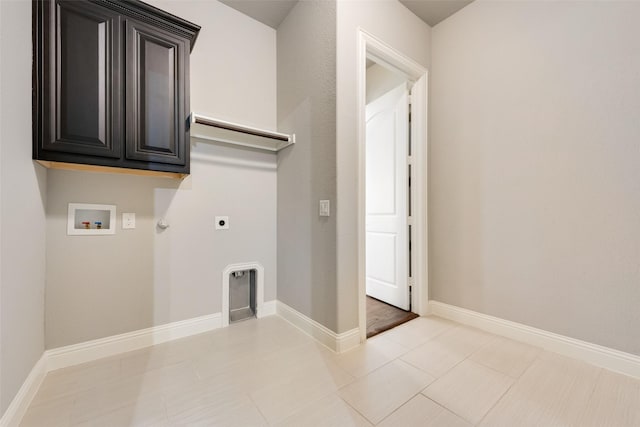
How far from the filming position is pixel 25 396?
4.08ft

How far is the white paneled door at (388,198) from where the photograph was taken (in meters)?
2.48

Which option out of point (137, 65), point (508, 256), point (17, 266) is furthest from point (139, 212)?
point (508, 256)

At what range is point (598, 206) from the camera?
62.5 inches

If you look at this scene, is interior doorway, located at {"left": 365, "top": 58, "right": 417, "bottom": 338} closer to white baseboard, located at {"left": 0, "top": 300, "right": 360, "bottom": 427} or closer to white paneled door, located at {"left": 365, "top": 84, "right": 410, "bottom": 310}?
white paneled door, located at {"left": 365, "top": 84, "right": 410, "bottom": 310}

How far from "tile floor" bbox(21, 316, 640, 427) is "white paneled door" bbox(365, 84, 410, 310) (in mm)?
825

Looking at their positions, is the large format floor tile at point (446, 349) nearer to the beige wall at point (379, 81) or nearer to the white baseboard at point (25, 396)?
the white baseboard at point (25, 396)

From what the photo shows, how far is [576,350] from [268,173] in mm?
2699

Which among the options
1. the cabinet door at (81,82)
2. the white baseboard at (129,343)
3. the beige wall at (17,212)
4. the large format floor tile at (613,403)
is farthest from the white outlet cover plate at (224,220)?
the large format floor tile at (613,403)

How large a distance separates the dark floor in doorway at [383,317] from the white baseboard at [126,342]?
4.38 feet

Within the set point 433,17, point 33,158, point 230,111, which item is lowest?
point 33,158

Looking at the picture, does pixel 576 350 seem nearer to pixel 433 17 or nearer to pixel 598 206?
pixel 598 206

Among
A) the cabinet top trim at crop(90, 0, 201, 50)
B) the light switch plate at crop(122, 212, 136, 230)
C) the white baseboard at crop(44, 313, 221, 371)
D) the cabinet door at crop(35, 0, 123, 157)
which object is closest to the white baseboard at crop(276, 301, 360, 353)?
the white baseboard at crop(44, 313, 221, 371)

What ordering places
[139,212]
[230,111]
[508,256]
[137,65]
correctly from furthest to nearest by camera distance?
[230,111] → [508,256] → [139,212] → [137,65]

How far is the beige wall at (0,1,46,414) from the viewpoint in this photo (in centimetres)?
107
